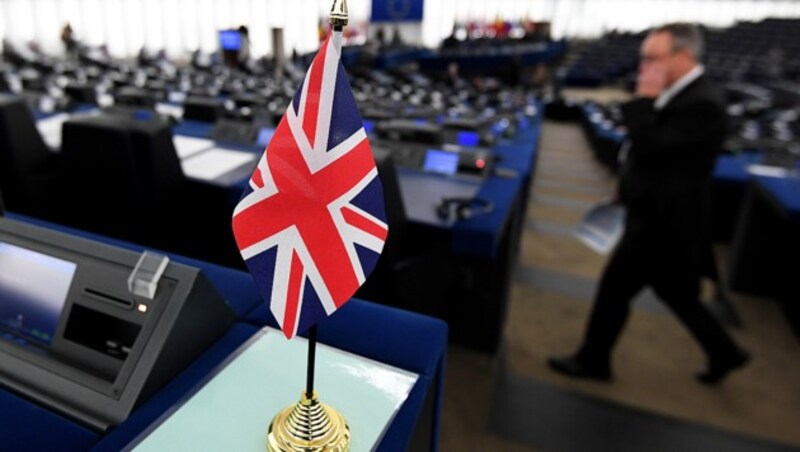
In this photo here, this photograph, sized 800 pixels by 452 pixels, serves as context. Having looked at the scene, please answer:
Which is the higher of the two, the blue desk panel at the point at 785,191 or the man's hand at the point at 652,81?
the man's hand at the point at 652,81

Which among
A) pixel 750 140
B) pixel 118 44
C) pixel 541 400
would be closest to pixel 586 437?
pixel 541 400

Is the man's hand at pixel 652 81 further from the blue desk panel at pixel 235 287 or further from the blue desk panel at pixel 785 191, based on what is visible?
the blue desk panel at pixel 235 287

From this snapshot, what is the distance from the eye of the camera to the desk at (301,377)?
760mm

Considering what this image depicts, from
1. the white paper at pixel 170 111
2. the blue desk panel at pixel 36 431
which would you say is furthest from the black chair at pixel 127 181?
the white paper at pixel 170 111

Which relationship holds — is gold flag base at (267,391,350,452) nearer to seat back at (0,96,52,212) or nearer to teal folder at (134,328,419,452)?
teal folder at (134,328,419,452)

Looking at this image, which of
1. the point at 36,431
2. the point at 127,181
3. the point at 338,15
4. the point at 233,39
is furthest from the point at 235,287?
the point at 233,39

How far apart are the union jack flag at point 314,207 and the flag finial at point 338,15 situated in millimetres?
24

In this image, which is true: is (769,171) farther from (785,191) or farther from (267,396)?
(267,396)

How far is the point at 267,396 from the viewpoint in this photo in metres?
0.82

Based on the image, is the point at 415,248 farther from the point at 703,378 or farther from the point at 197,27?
the point at 197,27

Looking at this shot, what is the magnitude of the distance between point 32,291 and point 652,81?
1986 millimetres

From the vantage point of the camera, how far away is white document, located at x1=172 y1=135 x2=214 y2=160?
268cm

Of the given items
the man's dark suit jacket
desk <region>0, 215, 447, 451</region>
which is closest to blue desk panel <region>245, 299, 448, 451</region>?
desk <region>0, 215, 447, 451</region>

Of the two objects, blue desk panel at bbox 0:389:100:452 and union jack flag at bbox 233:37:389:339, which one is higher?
union jack flag at bbox 233:37:389:339
